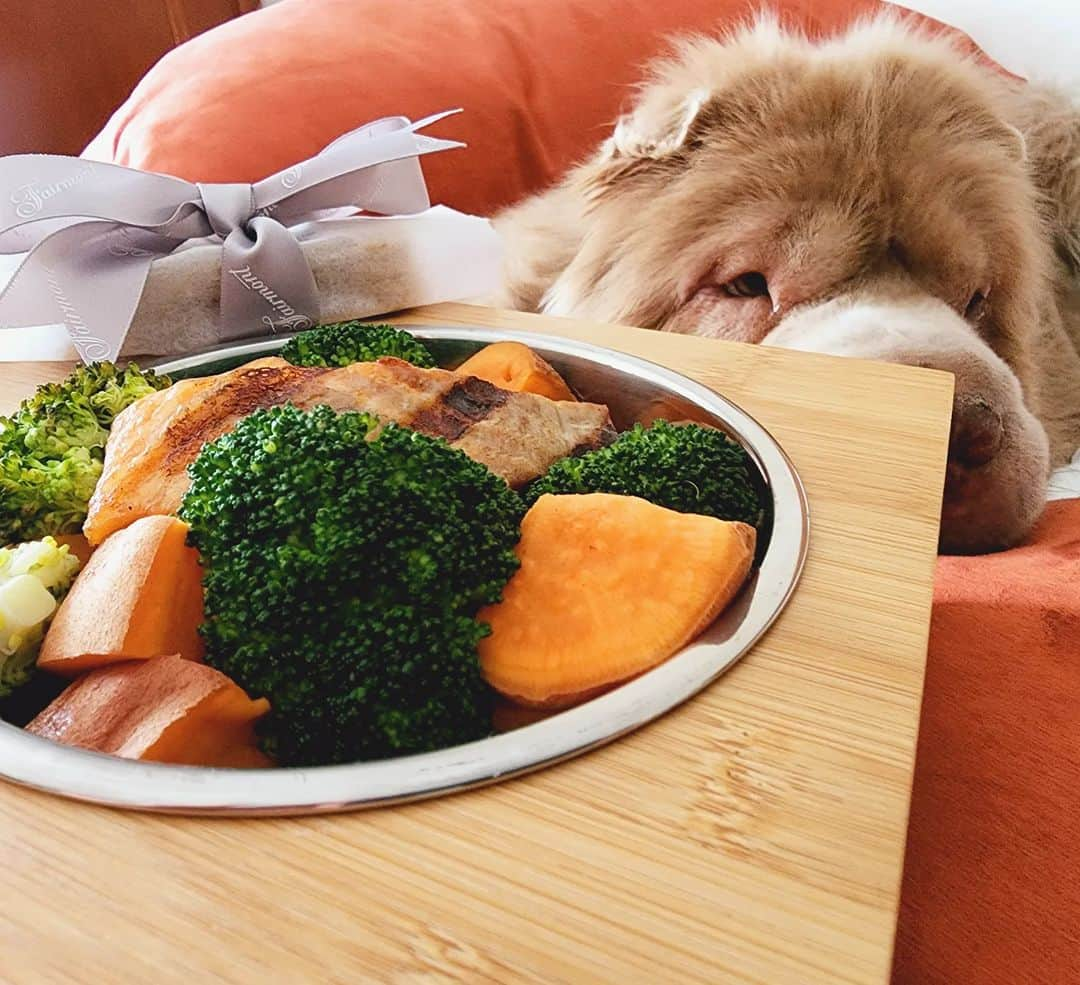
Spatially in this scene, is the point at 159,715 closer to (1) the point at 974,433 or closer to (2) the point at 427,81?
(1) the point at 974,433

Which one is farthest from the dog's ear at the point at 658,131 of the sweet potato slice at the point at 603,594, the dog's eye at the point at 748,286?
the sweet potato slice at the point at 603,594

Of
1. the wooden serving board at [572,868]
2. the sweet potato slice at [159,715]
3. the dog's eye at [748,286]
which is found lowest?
the dog's eye at [748,286]

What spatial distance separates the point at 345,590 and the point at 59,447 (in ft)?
1.01

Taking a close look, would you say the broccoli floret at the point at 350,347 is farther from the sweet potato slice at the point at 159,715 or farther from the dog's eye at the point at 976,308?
the dog's eye at the point at 976,308

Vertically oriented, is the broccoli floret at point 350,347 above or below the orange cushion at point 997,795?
above

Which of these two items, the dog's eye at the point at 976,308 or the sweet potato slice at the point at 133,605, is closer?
the sweet potato slice at the point at 133,605

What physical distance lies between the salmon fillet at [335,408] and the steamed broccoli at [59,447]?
2 cm

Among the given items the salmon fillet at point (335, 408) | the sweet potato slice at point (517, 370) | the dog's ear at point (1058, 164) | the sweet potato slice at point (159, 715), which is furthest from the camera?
the dog's ear at point (1058, 164)

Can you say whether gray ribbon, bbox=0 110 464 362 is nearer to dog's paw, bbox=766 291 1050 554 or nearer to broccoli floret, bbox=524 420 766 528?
broccoli floret, bbox=524 420 766 528

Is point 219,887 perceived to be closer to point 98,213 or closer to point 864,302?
point 98,213

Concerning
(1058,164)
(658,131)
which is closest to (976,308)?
(658,131)

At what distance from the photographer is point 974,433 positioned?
1.05 meters

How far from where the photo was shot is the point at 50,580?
0.59 meters

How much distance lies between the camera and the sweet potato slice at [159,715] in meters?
0.48
